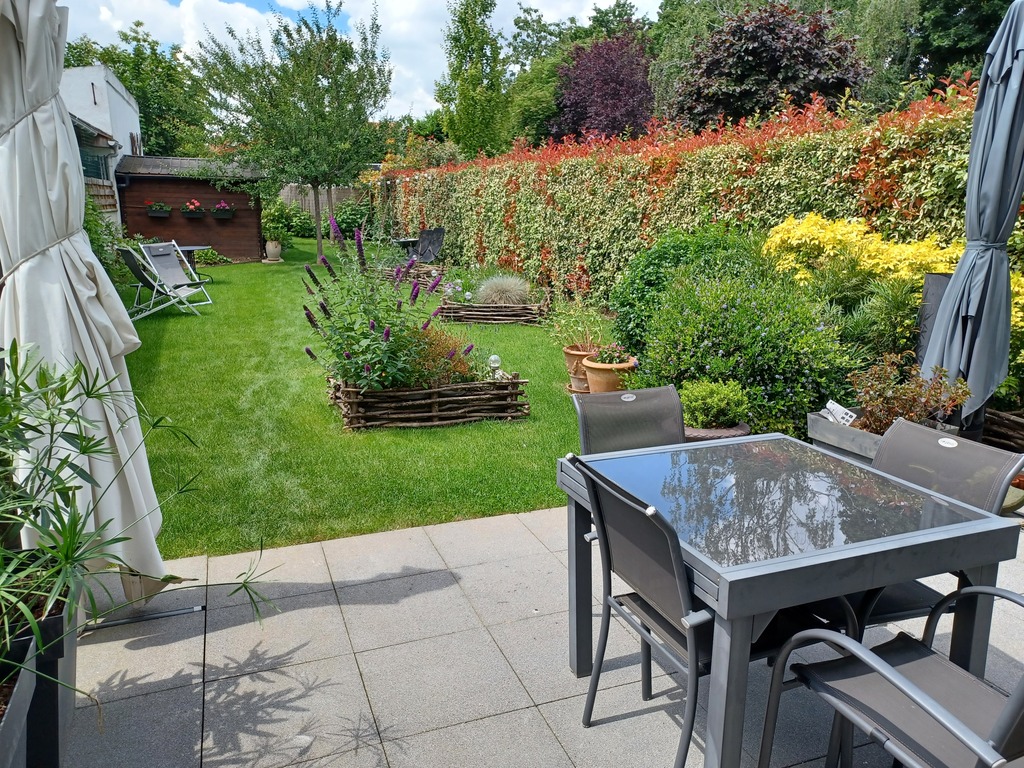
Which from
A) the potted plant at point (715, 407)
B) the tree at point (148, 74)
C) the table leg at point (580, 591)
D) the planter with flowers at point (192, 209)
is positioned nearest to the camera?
the table leg at point (580, 591)

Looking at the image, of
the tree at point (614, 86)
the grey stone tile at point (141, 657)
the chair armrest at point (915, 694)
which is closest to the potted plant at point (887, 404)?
the chair armrest at point (915, 694)

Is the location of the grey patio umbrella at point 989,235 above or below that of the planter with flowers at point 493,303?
above

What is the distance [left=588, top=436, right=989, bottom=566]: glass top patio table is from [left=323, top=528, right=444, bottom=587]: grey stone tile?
1401 mm

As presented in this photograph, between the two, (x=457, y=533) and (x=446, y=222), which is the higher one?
(x=446, y=222)

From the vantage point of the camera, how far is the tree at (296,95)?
15523mm

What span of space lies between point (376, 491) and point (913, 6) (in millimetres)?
25364

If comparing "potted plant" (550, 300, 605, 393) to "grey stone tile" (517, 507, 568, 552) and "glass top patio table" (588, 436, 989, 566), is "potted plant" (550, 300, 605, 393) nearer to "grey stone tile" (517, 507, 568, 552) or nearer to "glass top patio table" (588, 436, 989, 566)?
"grey stone tile" (517, 507, 568, 552)

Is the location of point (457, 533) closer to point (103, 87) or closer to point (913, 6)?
point (103, 87)

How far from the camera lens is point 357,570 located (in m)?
3.53

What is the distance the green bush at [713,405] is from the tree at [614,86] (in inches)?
862

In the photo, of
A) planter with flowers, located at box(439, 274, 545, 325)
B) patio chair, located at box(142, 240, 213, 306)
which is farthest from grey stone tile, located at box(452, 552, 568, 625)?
patio chair, located at box(142, 240, 213, 306)

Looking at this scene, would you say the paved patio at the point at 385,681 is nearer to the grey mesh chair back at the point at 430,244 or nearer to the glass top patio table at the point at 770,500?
the glass top patio table at the point at 770,500

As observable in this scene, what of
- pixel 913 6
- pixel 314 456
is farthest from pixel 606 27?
pixel 314 456

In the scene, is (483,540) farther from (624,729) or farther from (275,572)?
(624,729)
